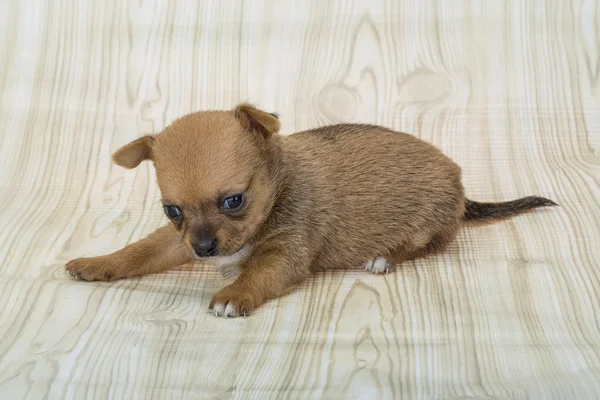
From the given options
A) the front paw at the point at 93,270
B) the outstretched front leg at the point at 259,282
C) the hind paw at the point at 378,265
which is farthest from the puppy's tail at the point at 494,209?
the front paw at the point at 93,270

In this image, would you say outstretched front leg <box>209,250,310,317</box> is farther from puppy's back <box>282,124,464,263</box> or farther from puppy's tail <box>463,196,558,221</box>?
puppy's tail <box>463,196,558,221</box>

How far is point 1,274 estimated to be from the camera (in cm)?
467

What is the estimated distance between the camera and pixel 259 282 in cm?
424

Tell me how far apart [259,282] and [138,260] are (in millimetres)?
723

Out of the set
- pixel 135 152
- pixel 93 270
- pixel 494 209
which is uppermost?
pixel 135 152

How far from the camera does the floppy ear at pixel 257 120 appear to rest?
13.9ft

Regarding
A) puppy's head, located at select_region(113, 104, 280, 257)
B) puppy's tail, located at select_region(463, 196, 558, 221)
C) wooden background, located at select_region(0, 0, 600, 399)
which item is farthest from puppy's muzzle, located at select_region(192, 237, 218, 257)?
puppy's tail, located at select_region(463, 196, 558, 221)

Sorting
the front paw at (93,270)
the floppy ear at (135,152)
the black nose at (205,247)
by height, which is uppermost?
the floppy ear at (135,152)

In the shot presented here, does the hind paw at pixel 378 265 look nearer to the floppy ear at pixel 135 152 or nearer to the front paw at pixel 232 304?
the front paw at pixel 232 304

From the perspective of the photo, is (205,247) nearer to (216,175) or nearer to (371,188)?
(216,175)

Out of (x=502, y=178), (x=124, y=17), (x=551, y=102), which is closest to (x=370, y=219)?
(x=502, y=178)

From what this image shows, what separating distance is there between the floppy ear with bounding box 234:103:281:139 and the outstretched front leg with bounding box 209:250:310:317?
0.59 m

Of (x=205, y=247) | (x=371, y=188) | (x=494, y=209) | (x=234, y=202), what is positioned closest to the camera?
(x=205, y=247)

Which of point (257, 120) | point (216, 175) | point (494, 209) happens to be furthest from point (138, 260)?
point (494, 209)
